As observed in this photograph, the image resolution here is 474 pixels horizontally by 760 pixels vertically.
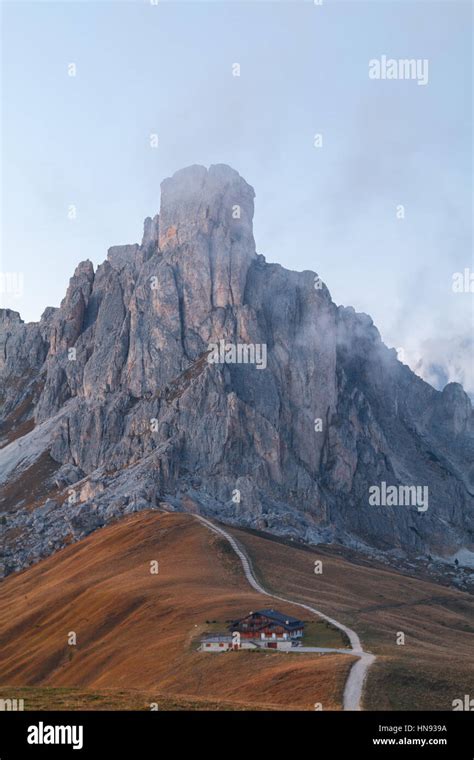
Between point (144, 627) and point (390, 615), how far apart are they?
2978 cm

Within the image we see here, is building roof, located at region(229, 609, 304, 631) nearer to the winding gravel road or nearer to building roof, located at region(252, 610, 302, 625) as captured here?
building roof, located at region(252, 610, 302, 625)

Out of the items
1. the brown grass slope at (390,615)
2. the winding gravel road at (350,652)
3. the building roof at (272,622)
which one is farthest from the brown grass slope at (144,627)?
the building roof at (272,622)

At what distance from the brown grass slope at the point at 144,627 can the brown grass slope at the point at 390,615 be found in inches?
148

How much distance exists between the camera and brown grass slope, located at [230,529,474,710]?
57688 mm

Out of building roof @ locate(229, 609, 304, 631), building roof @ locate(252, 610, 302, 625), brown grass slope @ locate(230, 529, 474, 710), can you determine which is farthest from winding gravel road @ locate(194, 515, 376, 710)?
building roof @ locate(252, 610, 302, 625)

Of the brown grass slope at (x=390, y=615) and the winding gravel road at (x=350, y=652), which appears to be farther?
the brown grass slope at (x=390, y=615)

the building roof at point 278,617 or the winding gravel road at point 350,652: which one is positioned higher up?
the building roof at point 278,617

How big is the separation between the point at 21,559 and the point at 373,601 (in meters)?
76.0

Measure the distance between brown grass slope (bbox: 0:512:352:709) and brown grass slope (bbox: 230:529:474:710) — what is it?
148 inches

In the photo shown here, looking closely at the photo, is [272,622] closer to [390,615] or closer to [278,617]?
[278,617]

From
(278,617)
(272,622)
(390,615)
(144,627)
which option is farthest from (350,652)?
(390,615)

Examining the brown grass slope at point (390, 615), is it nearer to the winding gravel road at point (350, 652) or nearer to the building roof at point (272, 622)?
the winding gravel road at point (350, 652)

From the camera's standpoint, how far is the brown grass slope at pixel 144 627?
58.9 m
